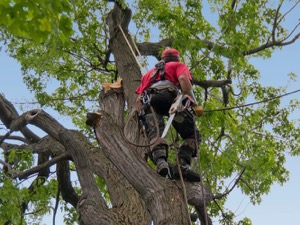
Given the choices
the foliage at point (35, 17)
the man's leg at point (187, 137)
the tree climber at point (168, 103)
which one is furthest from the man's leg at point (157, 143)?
the foliage at point (35, 17)

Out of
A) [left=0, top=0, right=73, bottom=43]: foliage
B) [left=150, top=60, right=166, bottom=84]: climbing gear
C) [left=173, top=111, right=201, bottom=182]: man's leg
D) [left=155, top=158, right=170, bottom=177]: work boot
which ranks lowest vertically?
[left=155, top=158, right=170, bottom=177]: work boot

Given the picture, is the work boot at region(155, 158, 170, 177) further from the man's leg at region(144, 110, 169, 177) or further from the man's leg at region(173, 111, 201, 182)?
the man's leg at region(173, 111, 201, 182)

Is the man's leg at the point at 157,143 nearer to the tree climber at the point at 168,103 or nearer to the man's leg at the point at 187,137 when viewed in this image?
the tree climber at the point at 168,103

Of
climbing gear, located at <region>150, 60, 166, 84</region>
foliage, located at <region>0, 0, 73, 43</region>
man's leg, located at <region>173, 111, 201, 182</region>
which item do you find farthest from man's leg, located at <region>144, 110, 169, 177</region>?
foliage, located at <region>0, 0, 73, 43</region>

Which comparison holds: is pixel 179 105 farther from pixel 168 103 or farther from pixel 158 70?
pixel 158 70

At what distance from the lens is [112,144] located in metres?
5.20

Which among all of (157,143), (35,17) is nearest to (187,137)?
(157,143)

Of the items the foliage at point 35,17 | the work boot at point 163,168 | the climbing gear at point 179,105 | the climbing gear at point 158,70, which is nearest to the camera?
the foliage at point 35,17

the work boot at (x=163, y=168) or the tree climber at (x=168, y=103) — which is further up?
the tree climber at (x=168, y=103)

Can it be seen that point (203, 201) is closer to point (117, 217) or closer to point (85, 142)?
point (117, 217)

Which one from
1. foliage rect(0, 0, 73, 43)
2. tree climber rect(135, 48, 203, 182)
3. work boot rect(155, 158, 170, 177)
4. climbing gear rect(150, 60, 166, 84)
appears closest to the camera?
foliage rect(0, 0, 73, 43)

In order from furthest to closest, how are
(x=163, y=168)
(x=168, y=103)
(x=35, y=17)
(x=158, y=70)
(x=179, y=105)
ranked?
(x=158, y=70) < (x=168, y=103) < (x=179, y=105) < (x=163, y=168) < (x=35, y=17)

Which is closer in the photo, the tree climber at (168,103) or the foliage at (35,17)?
the foliage at (35,17)

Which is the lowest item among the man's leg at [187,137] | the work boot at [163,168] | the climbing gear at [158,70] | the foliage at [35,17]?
the work boot at [163,168]
